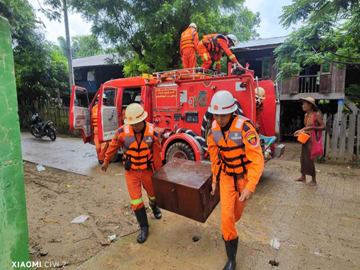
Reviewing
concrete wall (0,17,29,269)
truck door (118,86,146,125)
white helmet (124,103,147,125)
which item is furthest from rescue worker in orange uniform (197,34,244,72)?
concrete wall (0,17,29,269)

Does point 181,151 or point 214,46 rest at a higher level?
point 214,46

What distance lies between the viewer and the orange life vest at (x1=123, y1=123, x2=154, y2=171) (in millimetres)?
2750

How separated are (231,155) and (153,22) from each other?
825cm

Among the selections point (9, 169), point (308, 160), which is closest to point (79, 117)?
point (9, 169)

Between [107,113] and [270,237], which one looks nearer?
[270,237]

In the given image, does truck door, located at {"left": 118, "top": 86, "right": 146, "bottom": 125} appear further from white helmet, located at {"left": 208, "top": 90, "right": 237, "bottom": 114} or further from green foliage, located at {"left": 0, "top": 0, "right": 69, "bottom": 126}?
green foliage, located at {"left": 0, "top": 0, "right": 69, "bottom": 126}

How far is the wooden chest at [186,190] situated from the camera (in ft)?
7.74

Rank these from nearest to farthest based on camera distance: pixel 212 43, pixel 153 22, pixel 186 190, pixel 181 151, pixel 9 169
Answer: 1. pixel 9 169
2. pixel 186 190
3. pixel 181 151
4. pixel 212 43
5. pixel 153 22

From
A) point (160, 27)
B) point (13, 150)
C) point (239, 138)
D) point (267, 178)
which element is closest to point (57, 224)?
point (13, 150)

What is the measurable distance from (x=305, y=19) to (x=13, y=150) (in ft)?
15.6

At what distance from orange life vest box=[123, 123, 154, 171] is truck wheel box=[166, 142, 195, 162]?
6.83 feet

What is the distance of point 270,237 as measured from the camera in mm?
2770

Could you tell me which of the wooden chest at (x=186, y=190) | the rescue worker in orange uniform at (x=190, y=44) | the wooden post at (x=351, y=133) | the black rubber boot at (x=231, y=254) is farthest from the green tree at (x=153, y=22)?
the black rubber boot at (x=231, y=254)

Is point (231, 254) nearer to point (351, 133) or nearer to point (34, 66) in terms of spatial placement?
point (351, 133)
